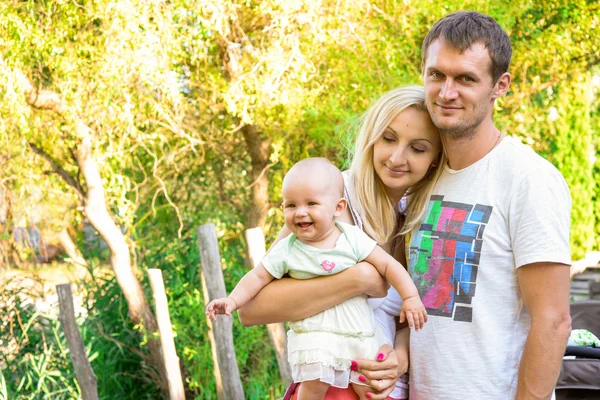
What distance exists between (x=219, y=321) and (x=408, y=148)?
2.57m

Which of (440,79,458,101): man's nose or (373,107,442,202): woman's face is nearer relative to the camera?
(440,79,458,101): man's nose

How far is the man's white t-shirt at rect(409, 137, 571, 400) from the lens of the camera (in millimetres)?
1891

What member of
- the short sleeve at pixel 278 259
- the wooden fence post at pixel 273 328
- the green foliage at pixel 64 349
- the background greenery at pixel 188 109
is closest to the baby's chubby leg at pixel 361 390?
the short sleeve at pixel 278 259

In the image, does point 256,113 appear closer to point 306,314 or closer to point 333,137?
point 333,137

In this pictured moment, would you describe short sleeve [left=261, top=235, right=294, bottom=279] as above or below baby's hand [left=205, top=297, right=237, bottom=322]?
above

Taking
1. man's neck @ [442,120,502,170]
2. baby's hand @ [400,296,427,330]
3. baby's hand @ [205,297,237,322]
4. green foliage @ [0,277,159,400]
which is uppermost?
man's neck @ [442,120,502,170]

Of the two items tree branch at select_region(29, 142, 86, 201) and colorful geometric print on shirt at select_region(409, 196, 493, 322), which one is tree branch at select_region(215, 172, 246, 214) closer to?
tree branch at select_region(29, 142, 86, 201)

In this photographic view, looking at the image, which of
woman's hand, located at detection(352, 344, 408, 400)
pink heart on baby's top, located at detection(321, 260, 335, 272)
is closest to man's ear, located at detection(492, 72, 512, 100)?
pink heart on baby's top, located at detection(321, 260, 335, 272)

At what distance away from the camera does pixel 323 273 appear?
213 cm

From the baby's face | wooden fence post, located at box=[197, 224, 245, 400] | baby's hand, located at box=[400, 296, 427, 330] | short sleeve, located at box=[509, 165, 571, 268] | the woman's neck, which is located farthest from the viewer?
wooden fence post, located at box=[197, 224, 245, 400]

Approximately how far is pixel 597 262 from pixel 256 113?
5306 mm

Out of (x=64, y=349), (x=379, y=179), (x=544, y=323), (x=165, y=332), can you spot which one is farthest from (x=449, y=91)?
(x=64, y=349)

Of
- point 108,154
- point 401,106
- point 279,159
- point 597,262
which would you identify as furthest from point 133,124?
point 597,262

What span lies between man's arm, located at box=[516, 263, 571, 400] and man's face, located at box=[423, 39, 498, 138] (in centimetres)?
42
